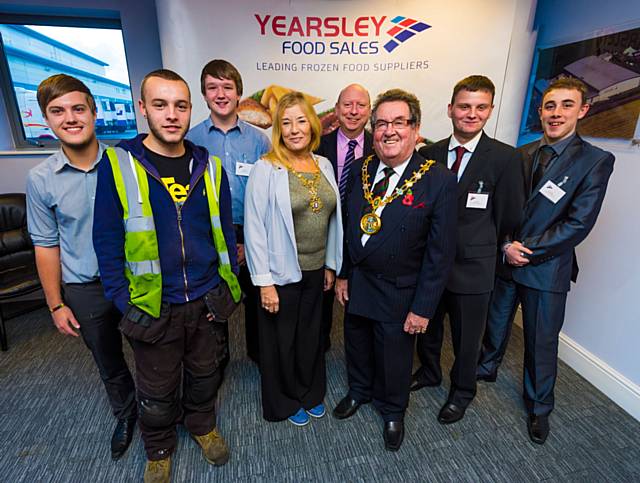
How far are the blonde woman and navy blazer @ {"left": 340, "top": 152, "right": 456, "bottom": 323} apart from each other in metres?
0.15

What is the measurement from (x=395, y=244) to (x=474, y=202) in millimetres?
464

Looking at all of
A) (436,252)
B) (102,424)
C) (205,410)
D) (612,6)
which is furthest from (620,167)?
(102,424)

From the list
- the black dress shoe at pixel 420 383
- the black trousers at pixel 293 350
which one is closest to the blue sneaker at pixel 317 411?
the black trousers at pixel 293 350

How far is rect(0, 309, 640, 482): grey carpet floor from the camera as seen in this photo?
1694 mm

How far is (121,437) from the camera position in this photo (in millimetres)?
1797

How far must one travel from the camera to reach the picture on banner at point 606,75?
2.07 m

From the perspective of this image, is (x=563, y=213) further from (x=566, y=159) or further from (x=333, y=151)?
(x=333, y=151)

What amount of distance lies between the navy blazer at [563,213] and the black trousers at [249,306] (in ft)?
5.13

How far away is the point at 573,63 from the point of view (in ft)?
8.05

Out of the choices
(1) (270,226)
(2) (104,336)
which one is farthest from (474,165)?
(2) (104,336)

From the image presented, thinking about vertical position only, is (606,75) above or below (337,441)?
above

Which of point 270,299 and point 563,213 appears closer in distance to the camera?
point 270,299

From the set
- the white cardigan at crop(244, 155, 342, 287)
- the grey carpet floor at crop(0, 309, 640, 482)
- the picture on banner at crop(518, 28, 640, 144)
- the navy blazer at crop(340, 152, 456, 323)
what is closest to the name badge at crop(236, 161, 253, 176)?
the white cardigan at crop(244, 155, 342, 287)

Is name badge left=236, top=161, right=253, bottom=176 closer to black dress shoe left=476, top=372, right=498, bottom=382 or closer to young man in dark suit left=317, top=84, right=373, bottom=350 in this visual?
young man in dark suit left=317, top=84, right=373, bottom=350
